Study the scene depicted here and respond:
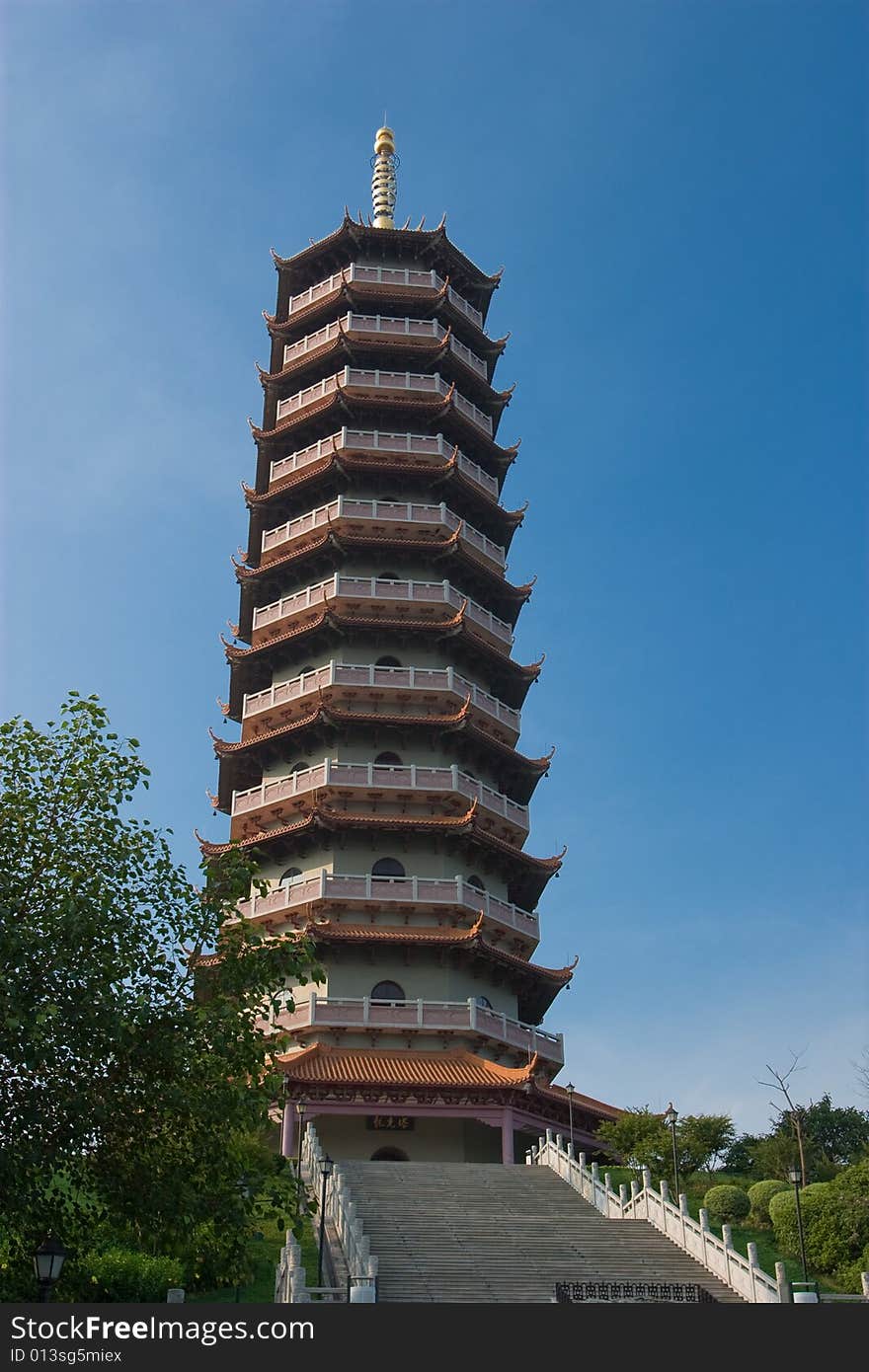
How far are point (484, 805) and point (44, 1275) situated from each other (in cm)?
2909

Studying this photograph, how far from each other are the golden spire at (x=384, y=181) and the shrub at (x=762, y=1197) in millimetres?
39962

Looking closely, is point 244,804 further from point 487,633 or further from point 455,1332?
point 455,1332

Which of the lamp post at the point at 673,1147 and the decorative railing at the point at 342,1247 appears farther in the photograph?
the lamp post at the point at 673,1147

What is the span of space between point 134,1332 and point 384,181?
54.6 meters

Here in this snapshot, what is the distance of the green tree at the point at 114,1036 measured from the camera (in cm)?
1622

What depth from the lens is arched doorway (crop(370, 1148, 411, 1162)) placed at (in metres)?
36.8

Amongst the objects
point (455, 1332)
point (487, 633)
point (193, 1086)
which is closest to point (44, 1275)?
point (193, 1086)

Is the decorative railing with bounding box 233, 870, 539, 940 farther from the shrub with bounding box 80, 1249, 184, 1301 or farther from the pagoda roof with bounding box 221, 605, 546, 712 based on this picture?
the shrub with bounding box 80, 1249, 184, 1301

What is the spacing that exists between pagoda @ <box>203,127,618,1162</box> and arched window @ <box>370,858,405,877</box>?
8.9 inches

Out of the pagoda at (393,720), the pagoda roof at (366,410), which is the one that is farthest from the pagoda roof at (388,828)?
the pagoda roof at (366,410)

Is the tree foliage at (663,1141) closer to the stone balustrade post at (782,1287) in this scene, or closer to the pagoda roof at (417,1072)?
the pagoda roof at (417,1072)

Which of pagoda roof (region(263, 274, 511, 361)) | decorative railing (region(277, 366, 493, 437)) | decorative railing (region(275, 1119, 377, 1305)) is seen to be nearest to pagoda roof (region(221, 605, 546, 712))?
decorative railing (region(277, 366, 493, 437))

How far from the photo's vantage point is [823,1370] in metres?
13.2

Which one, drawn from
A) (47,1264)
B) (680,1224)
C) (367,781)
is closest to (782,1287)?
(680,1224)
